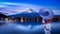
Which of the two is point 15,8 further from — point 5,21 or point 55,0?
point 55,0

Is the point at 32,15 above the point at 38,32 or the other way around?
above

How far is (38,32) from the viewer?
8.27ft

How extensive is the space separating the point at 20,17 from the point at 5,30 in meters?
0.34

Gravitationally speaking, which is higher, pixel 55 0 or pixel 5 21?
pixel 55 0

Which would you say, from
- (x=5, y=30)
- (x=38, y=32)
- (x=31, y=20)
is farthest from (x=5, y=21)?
(x=38, y=32)

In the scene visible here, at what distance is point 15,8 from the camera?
98.7 inches

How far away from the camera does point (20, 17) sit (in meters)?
2.49

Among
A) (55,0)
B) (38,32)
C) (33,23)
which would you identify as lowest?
(38,32)

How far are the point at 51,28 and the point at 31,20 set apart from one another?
378mm

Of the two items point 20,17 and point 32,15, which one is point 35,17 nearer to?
point 32,15

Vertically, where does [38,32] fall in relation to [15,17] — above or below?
below

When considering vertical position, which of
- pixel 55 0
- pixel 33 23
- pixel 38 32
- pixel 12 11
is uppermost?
pixel 55 0

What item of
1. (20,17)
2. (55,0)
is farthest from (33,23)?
(55,0)

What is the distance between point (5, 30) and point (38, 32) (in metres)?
0.57
